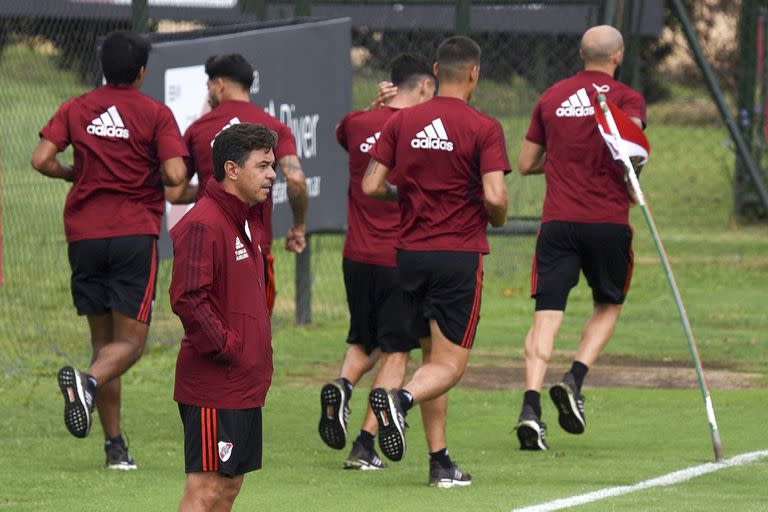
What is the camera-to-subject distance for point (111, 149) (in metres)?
8.41

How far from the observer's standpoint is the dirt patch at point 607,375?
1130cm

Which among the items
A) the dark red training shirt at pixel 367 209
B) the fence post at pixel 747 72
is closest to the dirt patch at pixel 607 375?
the dark red training shirt at pixel 367 209

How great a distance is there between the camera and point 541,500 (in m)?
7.50

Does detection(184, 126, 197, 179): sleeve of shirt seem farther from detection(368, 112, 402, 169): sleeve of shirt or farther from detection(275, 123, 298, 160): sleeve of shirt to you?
detection(368, 112, 402, 169): sleeve of shirt

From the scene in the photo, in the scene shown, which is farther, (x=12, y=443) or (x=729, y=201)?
(x=729, y=201)

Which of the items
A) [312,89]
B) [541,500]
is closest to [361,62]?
[312,89]

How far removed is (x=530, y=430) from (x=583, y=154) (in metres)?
1.60

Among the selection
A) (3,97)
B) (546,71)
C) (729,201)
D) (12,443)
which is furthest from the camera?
(729,201)

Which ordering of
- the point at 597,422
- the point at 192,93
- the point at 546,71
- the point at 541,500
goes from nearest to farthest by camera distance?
the point at 541,500
the point at 597,422
the point at 192,93
the point at 546,71

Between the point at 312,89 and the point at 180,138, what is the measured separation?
4588 millimetres

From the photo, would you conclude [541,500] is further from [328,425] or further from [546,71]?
[546,71]

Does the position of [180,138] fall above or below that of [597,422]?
above

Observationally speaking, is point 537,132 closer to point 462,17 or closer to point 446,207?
point 446,207

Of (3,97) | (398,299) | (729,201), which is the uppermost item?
(3,97)
